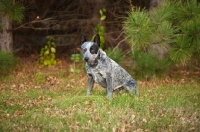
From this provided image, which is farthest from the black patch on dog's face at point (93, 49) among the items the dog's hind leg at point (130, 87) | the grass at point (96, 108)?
the dog's hind leg at point (130, 87)

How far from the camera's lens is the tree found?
9.60m

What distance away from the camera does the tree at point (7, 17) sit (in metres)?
9.60

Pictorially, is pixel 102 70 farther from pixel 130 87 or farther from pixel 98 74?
pixel 130 87

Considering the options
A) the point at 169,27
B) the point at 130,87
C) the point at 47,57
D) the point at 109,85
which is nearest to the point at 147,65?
the point at 130,87

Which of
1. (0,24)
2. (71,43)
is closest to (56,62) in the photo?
(71,43)

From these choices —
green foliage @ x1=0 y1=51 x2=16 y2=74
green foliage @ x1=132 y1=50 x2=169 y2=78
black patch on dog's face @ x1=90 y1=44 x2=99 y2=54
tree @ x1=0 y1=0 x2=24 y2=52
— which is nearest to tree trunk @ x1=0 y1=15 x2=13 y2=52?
tree @ x1=0 y1=0 x2=24 y2=52

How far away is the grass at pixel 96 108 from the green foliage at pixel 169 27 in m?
1.06

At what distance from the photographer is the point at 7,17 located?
35.4 ft

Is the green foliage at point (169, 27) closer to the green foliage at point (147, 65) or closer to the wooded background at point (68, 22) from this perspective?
the green foliage at point (147, 65)

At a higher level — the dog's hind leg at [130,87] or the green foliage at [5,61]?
the green foliage at [5,61]

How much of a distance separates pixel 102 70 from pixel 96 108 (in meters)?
0.87

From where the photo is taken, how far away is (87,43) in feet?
24.1

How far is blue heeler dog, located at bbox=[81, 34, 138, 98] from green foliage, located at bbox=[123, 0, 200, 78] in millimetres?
627

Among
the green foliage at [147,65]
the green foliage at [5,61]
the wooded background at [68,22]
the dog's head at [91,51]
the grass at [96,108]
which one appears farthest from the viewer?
the wooded background at [68,22]
